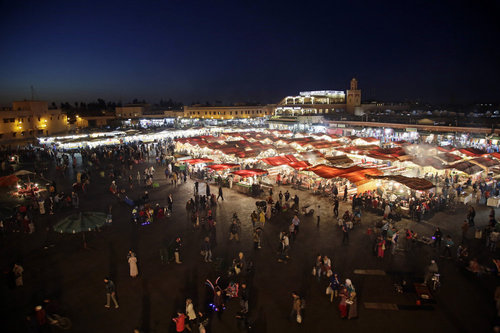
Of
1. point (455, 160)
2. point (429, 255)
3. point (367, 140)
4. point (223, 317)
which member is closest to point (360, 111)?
point (367, 140)

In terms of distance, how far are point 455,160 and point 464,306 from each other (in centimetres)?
1293

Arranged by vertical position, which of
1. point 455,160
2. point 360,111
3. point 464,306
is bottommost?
point 464,306

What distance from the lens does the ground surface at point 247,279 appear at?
630 centimetres

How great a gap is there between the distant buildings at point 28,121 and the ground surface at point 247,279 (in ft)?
102

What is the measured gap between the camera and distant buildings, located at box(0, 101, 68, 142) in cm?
3441

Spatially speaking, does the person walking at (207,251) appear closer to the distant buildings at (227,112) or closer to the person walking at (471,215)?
the person walking at (471,215)

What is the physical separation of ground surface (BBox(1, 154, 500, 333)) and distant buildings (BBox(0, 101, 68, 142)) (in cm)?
3118

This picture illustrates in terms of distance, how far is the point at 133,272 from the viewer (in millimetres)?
7855

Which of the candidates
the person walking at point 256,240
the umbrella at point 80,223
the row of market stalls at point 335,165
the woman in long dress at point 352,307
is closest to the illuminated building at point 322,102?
the row of market stalls at point 335,165

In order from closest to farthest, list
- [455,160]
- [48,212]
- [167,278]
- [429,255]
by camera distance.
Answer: [167,278]
[429,255]
[48,212]
[455,160]

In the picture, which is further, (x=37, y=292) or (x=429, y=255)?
(x=429, y=255)

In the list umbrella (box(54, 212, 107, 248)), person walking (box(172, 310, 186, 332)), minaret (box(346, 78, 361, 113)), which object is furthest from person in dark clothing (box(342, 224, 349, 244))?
minaret (box(346, 78, 361, 113))

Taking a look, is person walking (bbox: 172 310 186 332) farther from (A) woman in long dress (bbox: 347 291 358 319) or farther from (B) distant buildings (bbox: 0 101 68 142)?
(B) distant buildings (bbox: 0 101 68 142)

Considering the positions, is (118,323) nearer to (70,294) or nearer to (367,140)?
(70,294)
